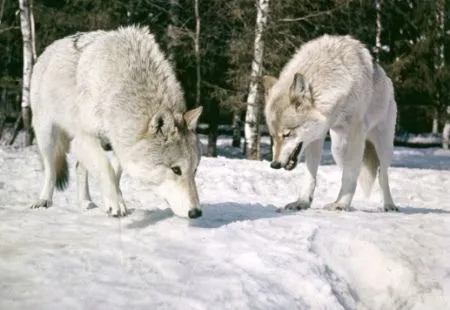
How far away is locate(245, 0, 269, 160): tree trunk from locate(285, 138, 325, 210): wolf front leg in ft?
Result: 29.9

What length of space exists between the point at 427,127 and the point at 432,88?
12319mm

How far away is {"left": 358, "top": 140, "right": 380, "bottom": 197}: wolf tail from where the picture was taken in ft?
24.6

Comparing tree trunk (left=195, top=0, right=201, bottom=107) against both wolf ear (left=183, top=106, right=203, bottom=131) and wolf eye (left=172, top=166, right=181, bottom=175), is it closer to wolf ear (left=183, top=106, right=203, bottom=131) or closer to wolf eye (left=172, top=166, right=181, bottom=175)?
wolf ear (left=183, top=106, right=203, bottom=131)

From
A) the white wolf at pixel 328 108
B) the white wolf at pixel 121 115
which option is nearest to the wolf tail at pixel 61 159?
the white wolf at pixel 121 115

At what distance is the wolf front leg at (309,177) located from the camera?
6.57 m

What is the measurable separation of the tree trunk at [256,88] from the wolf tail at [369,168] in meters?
8.46

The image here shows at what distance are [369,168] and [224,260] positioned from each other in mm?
4056

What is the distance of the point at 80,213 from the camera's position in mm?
5473

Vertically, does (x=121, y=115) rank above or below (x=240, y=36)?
below

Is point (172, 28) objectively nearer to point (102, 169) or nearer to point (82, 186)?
point (82, 186)

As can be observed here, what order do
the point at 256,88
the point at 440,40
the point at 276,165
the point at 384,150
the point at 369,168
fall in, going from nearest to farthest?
the point at 276,165 < the point at 384,150 < the point at 369,168 < the point at 256,88 < the point at 440,40

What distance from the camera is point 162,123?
4.71m

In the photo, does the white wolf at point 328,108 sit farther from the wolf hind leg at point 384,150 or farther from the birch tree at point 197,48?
the birch tree at point 197,48

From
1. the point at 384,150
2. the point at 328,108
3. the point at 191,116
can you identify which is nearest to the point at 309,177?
the point at 328,108
